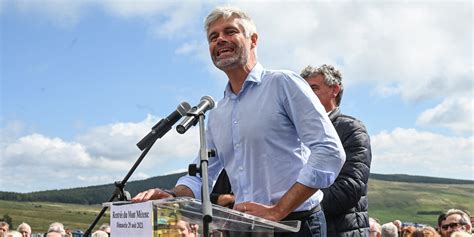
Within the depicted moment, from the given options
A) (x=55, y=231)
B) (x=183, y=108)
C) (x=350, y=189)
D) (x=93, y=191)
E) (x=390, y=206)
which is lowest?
(x=350, y=189)

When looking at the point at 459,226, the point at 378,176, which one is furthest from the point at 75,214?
the point at 459,226

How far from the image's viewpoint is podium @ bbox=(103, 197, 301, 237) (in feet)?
8.43

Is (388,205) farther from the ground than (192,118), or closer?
farther from the ground

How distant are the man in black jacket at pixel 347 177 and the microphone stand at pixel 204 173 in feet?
6.21

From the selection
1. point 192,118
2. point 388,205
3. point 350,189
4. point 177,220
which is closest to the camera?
point 177,220

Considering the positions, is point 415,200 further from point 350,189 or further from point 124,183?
point 124,183

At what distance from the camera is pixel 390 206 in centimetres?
13375

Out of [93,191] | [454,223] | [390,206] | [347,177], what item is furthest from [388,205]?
[347,177]

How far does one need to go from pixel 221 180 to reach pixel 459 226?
6.39m

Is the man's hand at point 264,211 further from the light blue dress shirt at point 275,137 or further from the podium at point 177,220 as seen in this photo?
the light blue dress shirt at point 275,137

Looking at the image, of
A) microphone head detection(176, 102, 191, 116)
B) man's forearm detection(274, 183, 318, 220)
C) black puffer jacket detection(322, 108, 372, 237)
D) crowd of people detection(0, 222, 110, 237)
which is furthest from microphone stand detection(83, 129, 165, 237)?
crowd of people detection(0, 222, 110, 237)

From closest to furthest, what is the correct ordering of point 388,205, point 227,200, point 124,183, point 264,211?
1. point 264,211
2. point 124,183
3. point 227,200
4. point 388,205

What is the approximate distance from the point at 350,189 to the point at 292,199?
1831mm

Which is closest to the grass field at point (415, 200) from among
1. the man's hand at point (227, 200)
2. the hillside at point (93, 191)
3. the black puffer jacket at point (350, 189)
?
the hillside at point (93, 191)
